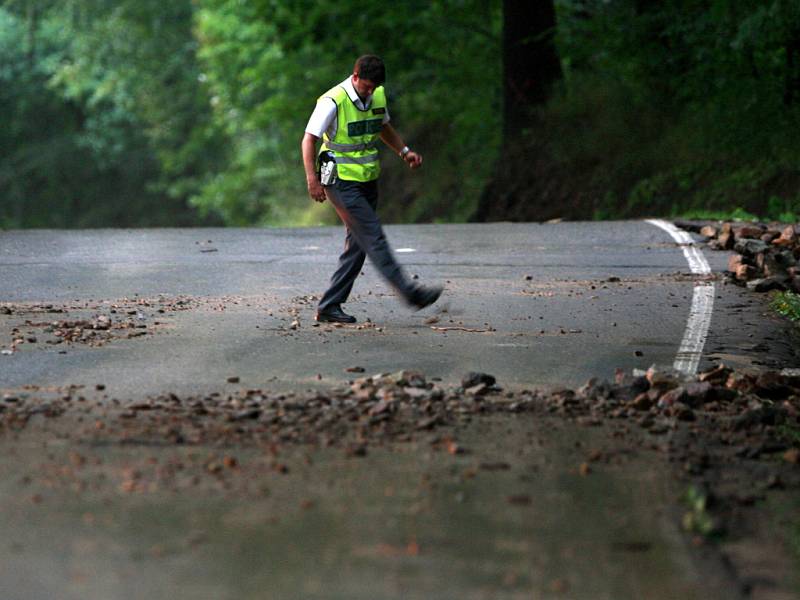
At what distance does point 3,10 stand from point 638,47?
1180 inches

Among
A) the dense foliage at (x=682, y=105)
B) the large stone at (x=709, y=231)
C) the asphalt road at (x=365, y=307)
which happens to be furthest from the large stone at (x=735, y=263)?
the dense foliage at (x=682, y=105)

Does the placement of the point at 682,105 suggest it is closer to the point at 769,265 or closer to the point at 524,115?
the point at 524,115

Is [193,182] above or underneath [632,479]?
underneath

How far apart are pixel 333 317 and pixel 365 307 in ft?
3.34

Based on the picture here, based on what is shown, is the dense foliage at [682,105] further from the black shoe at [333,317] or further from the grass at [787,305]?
the black shoe at [333,317]

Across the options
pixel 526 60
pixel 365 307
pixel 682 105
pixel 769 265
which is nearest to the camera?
pixel 365 307

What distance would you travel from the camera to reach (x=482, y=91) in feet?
119

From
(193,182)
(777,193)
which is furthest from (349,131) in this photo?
(193,182)

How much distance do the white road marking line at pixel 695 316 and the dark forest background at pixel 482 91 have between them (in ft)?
21.5

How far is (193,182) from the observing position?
5475cm

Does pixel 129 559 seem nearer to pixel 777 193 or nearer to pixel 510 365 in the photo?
pixel 510 365

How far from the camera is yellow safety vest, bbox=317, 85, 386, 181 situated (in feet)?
37.5

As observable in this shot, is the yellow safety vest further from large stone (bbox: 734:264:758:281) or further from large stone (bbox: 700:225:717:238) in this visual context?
large stone (bbox: 700:225:717:238)

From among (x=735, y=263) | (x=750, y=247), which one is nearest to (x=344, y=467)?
(x=735, y=263)
